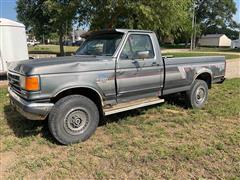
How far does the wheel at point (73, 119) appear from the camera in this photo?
13.8ft

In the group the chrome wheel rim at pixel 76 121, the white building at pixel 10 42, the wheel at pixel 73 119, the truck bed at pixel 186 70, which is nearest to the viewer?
the wheel at pixel 73 119

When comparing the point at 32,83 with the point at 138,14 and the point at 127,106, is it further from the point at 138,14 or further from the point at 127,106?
the point at 138,14

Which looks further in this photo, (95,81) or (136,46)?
(136,46)

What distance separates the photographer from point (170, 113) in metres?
6.10

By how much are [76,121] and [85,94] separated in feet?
1.70

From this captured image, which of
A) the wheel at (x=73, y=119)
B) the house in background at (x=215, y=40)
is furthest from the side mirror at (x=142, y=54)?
the house in background at (x=215, y=40)

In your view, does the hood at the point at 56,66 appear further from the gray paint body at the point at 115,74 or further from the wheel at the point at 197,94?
the wheel at the point at 197,94

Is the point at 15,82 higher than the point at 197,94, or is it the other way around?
the point at 15,82

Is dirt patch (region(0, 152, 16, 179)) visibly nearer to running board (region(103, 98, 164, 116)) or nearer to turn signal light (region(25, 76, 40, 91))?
turn signal light (region(25, 76, 40, 91))

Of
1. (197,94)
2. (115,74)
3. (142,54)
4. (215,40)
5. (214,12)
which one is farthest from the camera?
(215,40)

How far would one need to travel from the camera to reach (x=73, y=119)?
441 cm

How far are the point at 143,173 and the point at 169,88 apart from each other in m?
2.64

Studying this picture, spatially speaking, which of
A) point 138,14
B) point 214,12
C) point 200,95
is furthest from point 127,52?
point 214,12

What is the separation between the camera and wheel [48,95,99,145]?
421 cm
